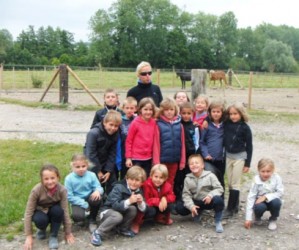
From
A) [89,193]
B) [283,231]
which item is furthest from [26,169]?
[283,231]

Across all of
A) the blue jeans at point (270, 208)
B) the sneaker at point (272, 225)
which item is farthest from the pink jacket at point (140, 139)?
the sneaker at point (272, 225)

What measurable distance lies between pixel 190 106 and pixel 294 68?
82878 mm

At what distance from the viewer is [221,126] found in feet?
16.2

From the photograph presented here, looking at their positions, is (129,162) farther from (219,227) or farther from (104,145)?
(219,227)

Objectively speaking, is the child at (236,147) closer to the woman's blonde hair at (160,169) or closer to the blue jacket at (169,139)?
the blue jacket at (169,139)

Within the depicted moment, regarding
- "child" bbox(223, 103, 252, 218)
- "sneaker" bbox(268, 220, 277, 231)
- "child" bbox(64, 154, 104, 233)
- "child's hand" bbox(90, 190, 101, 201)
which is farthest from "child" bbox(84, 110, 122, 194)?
"sneaker" bbox(268, 220, 277, 231)

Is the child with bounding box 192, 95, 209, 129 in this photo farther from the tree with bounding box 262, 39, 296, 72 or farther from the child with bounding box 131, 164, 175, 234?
the tree with bounding box 262, 39, 296, 72

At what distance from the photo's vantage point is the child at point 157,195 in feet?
14.5

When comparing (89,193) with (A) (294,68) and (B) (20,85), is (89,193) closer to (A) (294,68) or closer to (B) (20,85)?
(B) (20,85)

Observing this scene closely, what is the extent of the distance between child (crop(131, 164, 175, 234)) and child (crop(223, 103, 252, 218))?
0.79 meters

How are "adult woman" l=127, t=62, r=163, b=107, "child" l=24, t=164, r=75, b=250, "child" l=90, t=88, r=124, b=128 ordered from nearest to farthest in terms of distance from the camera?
"child" l=24, t=164, r=75, b=250, "child" l=90, t=88, r=124, b=128, "adult woman" l=127, t=62, r=163, b=107

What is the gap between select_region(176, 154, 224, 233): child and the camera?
4508mm

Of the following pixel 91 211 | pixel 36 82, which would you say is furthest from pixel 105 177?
pixel 36 82

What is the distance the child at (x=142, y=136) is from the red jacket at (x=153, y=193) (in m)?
0.32
